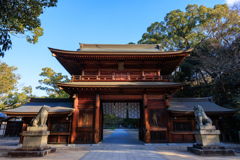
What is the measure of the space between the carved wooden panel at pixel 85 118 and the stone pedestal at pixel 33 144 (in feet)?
12.0

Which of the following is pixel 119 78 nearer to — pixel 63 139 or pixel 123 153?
pixel 123 153

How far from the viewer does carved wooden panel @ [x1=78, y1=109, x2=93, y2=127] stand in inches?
465

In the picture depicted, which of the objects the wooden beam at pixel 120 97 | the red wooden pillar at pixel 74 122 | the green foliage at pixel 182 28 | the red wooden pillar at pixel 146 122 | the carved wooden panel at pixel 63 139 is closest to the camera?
the red wooden pillar at pixel 74 122

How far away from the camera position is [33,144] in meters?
7.86

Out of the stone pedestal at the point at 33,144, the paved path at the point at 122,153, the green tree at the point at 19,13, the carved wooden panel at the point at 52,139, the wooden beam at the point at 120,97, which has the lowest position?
the paved path at the point at 122,153

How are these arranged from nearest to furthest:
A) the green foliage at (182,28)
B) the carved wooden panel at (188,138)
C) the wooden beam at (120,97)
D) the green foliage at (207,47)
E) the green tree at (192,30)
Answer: the carved wooden panel at (188,138)
the wooden beam at (120,97)
the green foliage at (207,47)
the green tree at (192,30)
the green foliage at (182,28)

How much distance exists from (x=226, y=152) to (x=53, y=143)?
12.2 meters

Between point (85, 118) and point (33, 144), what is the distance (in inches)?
178

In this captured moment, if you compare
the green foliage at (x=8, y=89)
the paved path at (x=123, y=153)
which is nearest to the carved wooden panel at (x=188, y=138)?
the paved path at (x=123, y=153)

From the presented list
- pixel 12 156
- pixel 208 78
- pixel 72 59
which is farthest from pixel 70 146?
pixel 208 78

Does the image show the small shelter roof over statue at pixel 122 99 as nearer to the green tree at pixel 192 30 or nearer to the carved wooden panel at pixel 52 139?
the carved wooden panel at pixel 52 139

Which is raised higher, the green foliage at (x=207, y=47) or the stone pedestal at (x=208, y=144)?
the green foliage at (x=207, y=47)

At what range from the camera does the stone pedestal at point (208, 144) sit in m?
7.60

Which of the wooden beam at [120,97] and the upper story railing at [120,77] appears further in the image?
the upper story railing at [120,77]
